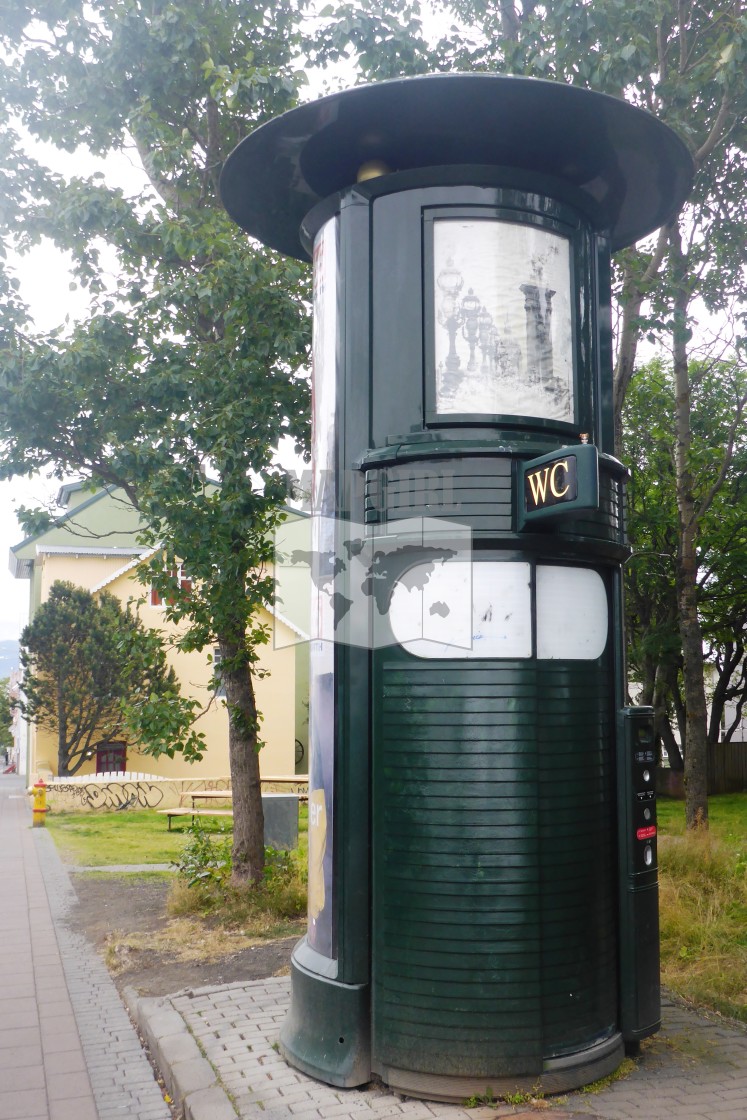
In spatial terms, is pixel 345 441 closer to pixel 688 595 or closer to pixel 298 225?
pixel 298 225

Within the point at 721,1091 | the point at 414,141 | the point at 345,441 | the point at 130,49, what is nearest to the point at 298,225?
the point at 414,141

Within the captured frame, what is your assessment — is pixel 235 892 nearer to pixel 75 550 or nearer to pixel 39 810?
pixel 39 810

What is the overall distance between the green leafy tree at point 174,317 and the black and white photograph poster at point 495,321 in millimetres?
3723

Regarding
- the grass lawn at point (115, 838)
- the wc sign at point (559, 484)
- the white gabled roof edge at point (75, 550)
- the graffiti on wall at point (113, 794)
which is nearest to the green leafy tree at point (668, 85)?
the wc sign at point (559, 484)

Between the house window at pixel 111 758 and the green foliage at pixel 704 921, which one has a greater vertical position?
the green foliage at pixel 704 921

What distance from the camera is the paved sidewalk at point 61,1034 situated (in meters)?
5.27

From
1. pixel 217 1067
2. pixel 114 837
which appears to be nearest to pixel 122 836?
pixel 114 837

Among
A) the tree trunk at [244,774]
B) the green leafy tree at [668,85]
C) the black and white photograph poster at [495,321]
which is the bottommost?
the tree trunk at [244,774]

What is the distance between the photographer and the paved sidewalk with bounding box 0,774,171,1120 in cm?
527

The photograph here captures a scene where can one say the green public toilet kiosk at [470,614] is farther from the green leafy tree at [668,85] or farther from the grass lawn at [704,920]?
the green leafy tree at [668,85]

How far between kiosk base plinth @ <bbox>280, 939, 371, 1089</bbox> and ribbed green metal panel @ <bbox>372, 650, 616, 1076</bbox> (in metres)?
0.09

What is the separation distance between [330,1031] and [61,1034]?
2.33 metres

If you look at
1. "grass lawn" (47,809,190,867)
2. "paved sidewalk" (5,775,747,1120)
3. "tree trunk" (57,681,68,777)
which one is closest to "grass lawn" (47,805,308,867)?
"grass lawn" (47,809,190,867)

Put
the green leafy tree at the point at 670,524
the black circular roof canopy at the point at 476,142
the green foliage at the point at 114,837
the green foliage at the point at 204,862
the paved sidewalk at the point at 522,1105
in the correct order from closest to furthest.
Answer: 1. the paved sidewalk at the point at 522,1105
2. the black circular roof canopy at the point at 476,142
3. the green foliage at the point at 204,862
4. the green foliage at the point at 114,837
5. the green leafy tree at the point at 670,524
